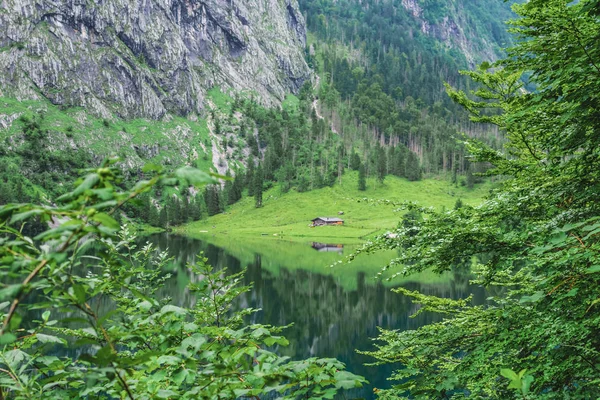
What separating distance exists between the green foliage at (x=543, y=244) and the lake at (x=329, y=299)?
1446cm

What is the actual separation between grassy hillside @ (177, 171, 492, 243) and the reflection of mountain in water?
30.0 feet

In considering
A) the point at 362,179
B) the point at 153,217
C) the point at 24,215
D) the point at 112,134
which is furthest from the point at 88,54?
the point at 24,215

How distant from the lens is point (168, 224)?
149625 mm

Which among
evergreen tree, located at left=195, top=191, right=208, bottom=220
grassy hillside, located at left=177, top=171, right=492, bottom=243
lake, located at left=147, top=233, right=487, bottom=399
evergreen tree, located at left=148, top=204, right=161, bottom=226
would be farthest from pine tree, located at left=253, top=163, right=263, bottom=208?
lake, located at left=147, top=233, right=487, bottom=399

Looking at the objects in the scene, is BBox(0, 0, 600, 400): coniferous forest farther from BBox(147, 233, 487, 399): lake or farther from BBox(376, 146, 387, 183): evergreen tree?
BBox(376, 146, 387, 183): evergreen tree

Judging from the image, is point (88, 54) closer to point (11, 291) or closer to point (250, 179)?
point (250, 179)

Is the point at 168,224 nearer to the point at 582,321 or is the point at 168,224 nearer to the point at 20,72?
the point at 20,72

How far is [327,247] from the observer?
332ft

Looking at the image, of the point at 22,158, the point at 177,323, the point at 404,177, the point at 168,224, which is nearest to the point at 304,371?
the point at 177,323

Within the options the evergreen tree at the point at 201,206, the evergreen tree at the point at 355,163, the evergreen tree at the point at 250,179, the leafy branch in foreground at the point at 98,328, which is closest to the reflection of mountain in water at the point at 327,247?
the evergreen tree at the point at 201,206

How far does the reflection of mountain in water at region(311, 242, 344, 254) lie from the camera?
3730 inches

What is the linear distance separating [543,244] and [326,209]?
139 metres

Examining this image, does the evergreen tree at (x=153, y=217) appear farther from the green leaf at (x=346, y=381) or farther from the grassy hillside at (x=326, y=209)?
the green leaf at (x=346, y=381)

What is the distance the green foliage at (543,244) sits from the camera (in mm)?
4746
